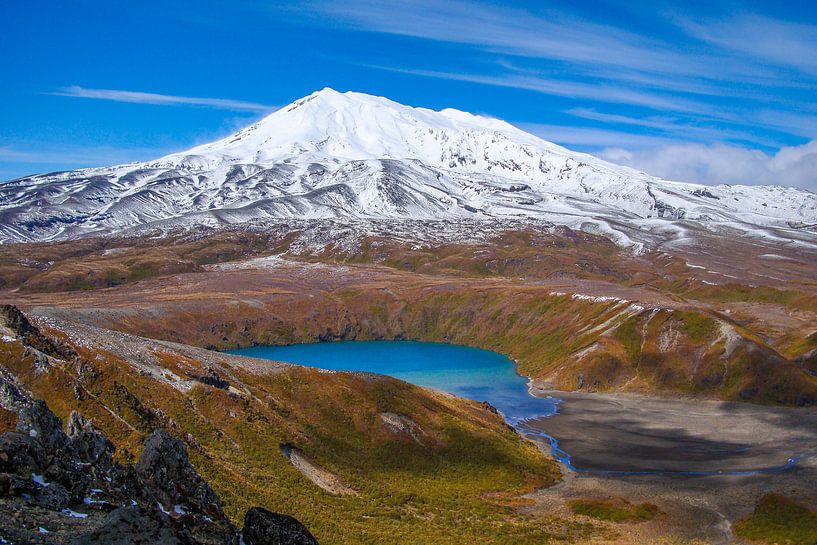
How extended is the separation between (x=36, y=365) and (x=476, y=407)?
6633cm

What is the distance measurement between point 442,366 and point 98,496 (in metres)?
145

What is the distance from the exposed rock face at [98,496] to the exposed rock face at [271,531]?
36 millimetres

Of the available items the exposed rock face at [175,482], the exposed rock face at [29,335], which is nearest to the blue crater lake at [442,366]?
the exposed rock face at [29,335]

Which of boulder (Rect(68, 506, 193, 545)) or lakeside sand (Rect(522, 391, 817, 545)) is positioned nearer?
boulder (Rect(68, 506, 193, 545))

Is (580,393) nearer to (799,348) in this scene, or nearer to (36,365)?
(799,348)

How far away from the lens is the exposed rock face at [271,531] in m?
23.9

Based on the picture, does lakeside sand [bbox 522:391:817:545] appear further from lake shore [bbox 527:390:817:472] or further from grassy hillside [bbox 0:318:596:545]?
grassy hillside [bbox 0:318:596:545]

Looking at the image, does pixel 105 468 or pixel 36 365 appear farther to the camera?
pixel 36 365

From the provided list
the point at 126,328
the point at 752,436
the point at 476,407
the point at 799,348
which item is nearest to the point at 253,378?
the point at 476,407

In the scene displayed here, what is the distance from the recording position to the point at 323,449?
229 ft

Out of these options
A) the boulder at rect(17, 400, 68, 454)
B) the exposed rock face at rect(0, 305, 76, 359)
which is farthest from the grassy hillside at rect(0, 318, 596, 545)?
the boulder at rect(17, 400, 68, 454)

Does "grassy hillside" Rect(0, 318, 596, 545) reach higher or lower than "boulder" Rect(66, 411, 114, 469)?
lower

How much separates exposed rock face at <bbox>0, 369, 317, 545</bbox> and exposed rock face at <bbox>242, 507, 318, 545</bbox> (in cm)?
4

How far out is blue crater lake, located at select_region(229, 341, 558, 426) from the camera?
126875 millimetres
